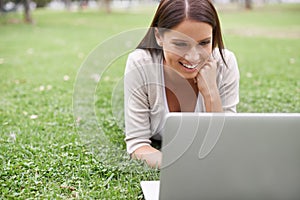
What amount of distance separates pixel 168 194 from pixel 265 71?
3.99 meters

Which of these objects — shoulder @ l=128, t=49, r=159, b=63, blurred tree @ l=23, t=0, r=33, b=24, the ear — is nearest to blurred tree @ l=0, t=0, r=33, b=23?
blurred tree @ l=23, t=0, r=33, b=24

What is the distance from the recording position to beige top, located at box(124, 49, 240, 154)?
2.39m

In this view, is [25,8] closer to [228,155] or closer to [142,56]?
[142,56]

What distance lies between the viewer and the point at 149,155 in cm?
230

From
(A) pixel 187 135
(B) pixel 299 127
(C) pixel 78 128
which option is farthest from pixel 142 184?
(C) pixel 78 128

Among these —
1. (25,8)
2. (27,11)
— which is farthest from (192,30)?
(25,8)

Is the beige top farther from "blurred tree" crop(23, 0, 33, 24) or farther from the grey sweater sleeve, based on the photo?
"blurred tree" crop(23, 0, 33, 24)

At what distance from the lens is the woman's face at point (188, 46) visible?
2.06 m

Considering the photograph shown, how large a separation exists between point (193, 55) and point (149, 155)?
0.55 metres

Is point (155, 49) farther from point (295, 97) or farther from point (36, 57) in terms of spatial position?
point (36, 57)

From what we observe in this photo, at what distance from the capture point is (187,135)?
1514 mm

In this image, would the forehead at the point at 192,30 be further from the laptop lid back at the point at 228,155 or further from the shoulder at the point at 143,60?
the laptop lid back at the point at 228,155

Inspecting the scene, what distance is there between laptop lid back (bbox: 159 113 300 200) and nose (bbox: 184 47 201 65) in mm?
655

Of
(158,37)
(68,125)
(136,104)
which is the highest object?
(158,37)
